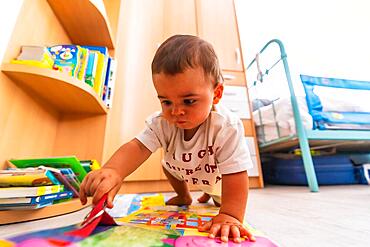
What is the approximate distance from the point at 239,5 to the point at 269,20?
1.09ft

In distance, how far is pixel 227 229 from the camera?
1.07ft

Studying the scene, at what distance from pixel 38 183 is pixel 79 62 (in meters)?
0.51

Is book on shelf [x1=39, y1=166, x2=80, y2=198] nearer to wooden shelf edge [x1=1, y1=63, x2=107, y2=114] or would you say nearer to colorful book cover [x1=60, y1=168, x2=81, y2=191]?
colorful book cover [x1=60, y1=168, x2=81, y2=191]

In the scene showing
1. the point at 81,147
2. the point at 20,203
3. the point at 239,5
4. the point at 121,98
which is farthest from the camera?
the point at 239,5

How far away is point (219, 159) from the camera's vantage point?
0.48 meters

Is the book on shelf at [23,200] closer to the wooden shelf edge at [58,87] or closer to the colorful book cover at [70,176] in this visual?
the colorful book cover at [70,176]

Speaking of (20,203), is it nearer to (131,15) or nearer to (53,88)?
(53,88)

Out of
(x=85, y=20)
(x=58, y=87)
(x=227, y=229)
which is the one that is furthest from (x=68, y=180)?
(x=85, y=20)

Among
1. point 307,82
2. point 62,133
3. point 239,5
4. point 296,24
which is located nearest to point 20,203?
point 62,133

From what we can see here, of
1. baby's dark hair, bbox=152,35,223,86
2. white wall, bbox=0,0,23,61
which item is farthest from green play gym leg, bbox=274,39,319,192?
white wall, bbox=0,0,23,61

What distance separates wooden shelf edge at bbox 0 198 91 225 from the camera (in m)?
0.42

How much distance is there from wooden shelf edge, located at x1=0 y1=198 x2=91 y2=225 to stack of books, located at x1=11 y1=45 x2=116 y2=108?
0.40m

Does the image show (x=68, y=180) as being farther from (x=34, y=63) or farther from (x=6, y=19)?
(x=6, y=19)

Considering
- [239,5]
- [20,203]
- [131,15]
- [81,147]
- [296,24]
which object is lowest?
[20,203]
